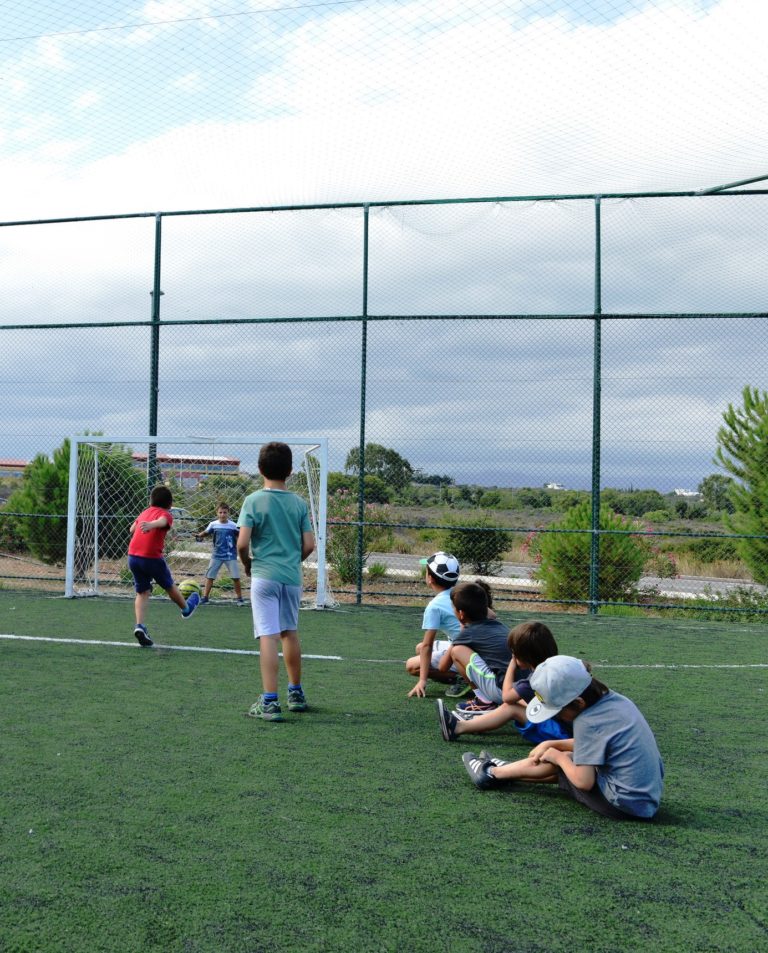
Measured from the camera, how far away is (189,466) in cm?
1326

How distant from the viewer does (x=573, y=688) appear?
151 inches

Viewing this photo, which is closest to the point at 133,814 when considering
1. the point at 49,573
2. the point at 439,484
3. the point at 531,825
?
the point at 531,825

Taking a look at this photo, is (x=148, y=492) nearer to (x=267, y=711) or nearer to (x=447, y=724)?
(x=267, y=711)

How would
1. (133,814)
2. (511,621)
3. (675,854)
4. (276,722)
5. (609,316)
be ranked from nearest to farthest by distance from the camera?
A: 1. (675,854)
2. (133,814)
3. (276,722)
4. (511,621)
5. (609,316)

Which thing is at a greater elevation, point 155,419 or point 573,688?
point 155,419

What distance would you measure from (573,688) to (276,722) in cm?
232

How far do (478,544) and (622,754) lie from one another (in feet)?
30.9

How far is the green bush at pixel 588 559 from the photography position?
488 inches

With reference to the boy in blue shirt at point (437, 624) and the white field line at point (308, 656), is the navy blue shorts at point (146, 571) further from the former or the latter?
the boy in blue shirt at point (437, 624)

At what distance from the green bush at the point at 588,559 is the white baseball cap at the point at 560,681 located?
8.51 m

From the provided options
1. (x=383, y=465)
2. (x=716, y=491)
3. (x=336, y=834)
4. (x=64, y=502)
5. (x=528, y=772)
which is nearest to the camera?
(x=336, y=834)

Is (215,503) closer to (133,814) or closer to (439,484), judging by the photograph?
(439,484)

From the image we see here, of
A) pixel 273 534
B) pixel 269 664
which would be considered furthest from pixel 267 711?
pixel 273 534

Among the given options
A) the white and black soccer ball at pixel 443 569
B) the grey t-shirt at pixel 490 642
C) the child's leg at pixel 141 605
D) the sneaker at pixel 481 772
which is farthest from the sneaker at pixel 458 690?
the child's leg at pixel 141 605
